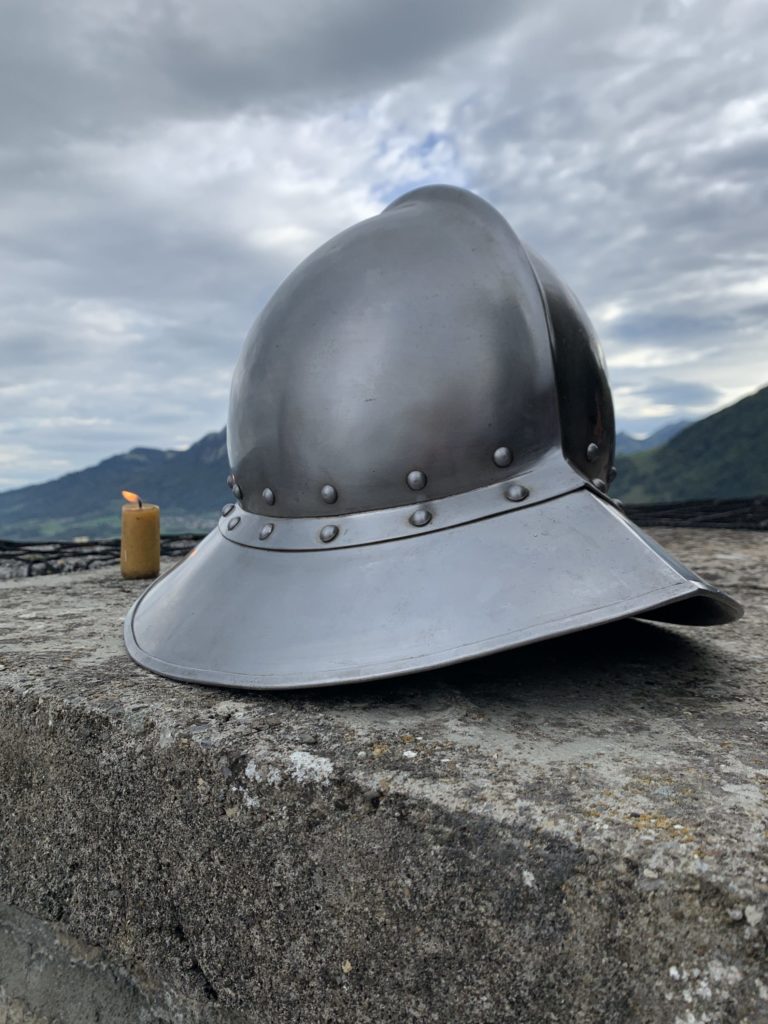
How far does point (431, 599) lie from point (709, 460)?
35.3 metres

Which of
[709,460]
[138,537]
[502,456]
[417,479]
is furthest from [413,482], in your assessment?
[709,460]

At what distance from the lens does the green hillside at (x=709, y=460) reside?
99.1 ft

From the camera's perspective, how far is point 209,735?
84cm

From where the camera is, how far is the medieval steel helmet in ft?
2.94

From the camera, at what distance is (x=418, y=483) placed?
1.01 metres

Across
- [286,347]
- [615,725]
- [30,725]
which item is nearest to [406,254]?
[286,347]

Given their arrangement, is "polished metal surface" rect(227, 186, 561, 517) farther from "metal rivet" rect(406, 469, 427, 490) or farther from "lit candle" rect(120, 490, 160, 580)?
"lit candle" rect(120, 490, 160, 580)

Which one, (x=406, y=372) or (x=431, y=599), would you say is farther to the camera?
(x=406, y=372)

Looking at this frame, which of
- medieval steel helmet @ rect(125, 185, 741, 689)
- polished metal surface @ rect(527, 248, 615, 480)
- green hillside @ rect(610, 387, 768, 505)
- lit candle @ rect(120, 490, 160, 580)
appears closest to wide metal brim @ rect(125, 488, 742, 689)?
medieval steel helmet @ rect(125, 185, 741, 689)

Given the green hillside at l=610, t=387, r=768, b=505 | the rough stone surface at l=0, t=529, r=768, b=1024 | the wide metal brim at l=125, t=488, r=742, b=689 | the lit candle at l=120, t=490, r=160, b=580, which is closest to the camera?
the rough stone surface at l=0, t=529, r=768, b=1024

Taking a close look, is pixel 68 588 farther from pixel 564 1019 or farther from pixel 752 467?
pixel 752 467

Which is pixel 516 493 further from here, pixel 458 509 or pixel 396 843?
pixel 396 843

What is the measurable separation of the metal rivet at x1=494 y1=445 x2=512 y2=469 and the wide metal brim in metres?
0.07

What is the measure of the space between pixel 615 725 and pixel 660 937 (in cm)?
29
